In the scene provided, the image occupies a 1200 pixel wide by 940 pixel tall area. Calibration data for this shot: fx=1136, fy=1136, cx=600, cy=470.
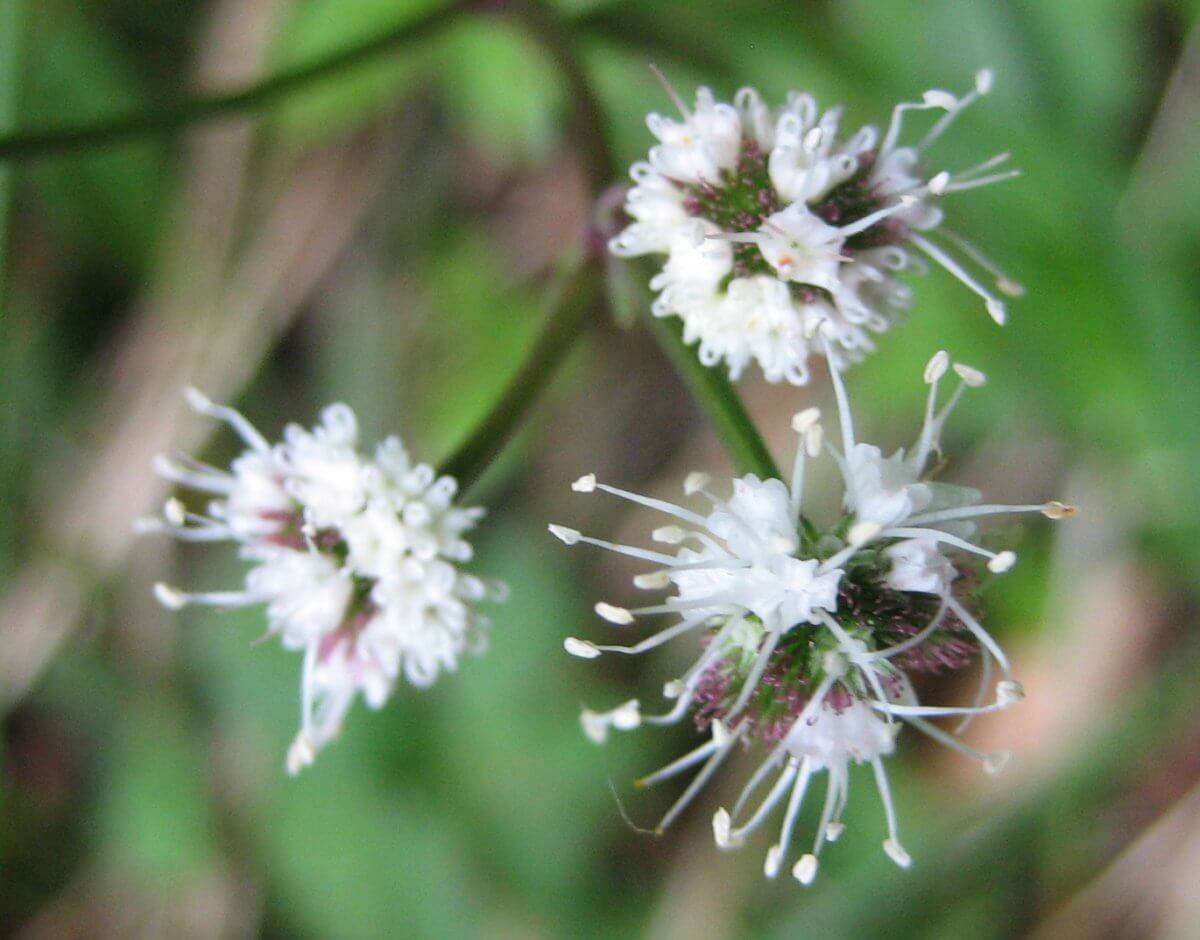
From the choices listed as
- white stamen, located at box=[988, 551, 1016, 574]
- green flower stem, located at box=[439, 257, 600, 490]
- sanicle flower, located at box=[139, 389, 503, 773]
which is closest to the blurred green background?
green flower stem, located at box=[439, 257, 600, 490]

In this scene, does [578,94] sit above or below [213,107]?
below

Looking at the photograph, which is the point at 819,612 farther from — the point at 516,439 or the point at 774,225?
the point at 516,439

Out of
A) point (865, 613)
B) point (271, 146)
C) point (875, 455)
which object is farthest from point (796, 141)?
point (271, 146)

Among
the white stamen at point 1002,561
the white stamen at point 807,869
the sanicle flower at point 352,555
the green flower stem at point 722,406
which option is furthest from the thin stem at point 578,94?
the white stamen at point 807,869

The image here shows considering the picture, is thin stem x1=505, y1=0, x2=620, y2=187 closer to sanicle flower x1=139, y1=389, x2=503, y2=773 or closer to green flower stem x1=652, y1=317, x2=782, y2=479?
green flower stem x1=652, y1=317, x2=782, y2=479

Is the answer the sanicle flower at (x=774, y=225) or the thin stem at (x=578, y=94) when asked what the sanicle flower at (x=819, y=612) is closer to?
the sanicle flower at (x=774, y=225)

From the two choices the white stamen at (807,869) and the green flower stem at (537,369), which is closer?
the white stamen at (807,869)

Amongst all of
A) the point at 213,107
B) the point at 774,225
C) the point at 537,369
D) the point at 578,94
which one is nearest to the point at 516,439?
the point at 537,369
